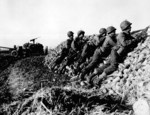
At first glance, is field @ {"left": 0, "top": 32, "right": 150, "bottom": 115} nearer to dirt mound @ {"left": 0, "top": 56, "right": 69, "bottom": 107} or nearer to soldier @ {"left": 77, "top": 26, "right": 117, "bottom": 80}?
dirt mound @ {"left": 0, "top": 56, "right": 69, "bottom": 107}

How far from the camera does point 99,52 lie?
10258 mm

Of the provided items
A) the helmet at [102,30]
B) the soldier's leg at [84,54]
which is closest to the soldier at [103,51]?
the helmet at [102,30]

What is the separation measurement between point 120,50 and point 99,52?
48.4 inches

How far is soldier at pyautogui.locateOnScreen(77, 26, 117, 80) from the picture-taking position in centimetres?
994

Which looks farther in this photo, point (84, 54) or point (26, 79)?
point (26, 79)

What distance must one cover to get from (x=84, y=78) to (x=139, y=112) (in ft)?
16.7

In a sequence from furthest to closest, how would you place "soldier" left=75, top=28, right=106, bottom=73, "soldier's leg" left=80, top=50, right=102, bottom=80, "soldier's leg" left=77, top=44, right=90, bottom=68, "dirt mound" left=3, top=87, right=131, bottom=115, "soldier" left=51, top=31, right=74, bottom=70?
"soldier" left=51, top=31, right=74, bottom=70 → "soldier's leg" left=77, top=44, right=90, bottom=68 → "soldier" left=75, top=28, right=106, bottom=73 → "soldier's leg" left=80, top=50, right=102, bottom=80 → "dirt mound" left=3, top=87, right=131, bottom=115

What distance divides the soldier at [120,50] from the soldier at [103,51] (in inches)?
23.5

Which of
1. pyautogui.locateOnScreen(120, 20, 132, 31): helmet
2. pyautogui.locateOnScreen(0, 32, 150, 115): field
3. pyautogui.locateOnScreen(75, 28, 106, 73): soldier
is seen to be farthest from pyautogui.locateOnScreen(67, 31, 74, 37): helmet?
Answer: pyautogui.locateOnScreen(120, 20, 132, 31): helmet

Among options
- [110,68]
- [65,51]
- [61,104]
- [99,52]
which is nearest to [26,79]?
[65,51]

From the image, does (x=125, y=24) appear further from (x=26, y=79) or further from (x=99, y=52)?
(x=26, y=79)

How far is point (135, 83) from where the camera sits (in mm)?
7391

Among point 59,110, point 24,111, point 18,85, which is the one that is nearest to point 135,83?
point 59,110

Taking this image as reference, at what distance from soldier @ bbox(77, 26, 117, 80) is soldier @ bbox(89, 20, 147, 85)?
1.96 feet
